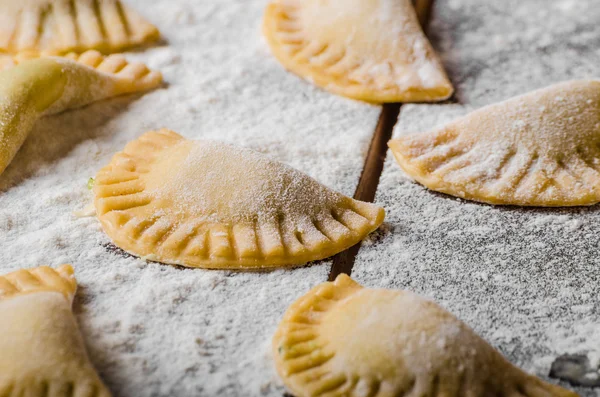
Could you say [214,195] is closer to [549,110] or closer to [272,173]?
[272,173]

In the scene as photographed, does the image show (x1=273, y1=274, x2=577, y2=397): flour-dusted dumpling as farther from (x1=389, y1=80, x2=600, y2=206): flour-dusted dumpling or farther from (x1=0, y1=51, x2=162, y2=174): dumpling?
(x1=0, y1=51, x2=162, y2=174): dumpling

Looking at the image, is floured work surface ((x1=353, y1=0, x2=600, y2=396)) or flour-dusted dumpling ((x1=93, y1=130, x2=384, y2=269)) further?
flour-dusted dumpling ((x1=93, y1=130, x2=384, y2=269))

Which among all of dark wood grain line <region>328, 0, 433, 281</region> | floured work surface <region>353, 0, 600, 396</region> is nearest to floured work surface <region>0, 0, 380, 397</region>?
dark wood grain line <region>328, 0, 433, 281</region>

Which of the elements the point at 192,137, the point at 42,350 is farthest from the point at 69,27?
the point at 42,350

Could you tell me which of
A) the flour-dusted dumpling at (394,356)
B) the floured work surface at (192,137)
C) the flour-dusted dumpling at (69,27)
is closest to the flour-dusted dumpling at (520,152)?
the floured work surface at (192,137)

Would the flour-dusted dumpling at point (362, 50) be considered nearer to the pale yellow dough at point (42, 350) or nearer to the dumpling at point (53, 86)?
the dumpling at point (53, 86)

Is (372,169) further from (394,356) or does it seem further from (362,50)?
(394,356)

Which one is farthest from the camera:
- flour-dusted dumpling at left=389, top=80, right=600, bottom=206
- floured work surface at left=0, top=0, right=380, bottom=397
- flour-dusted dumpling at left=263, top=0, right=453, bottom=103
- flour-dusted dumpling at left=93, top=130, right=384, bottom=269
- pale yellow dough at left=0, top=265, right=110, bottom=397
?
flour-dusted dumpling at left=263, top=0, right=453, bottom=103
